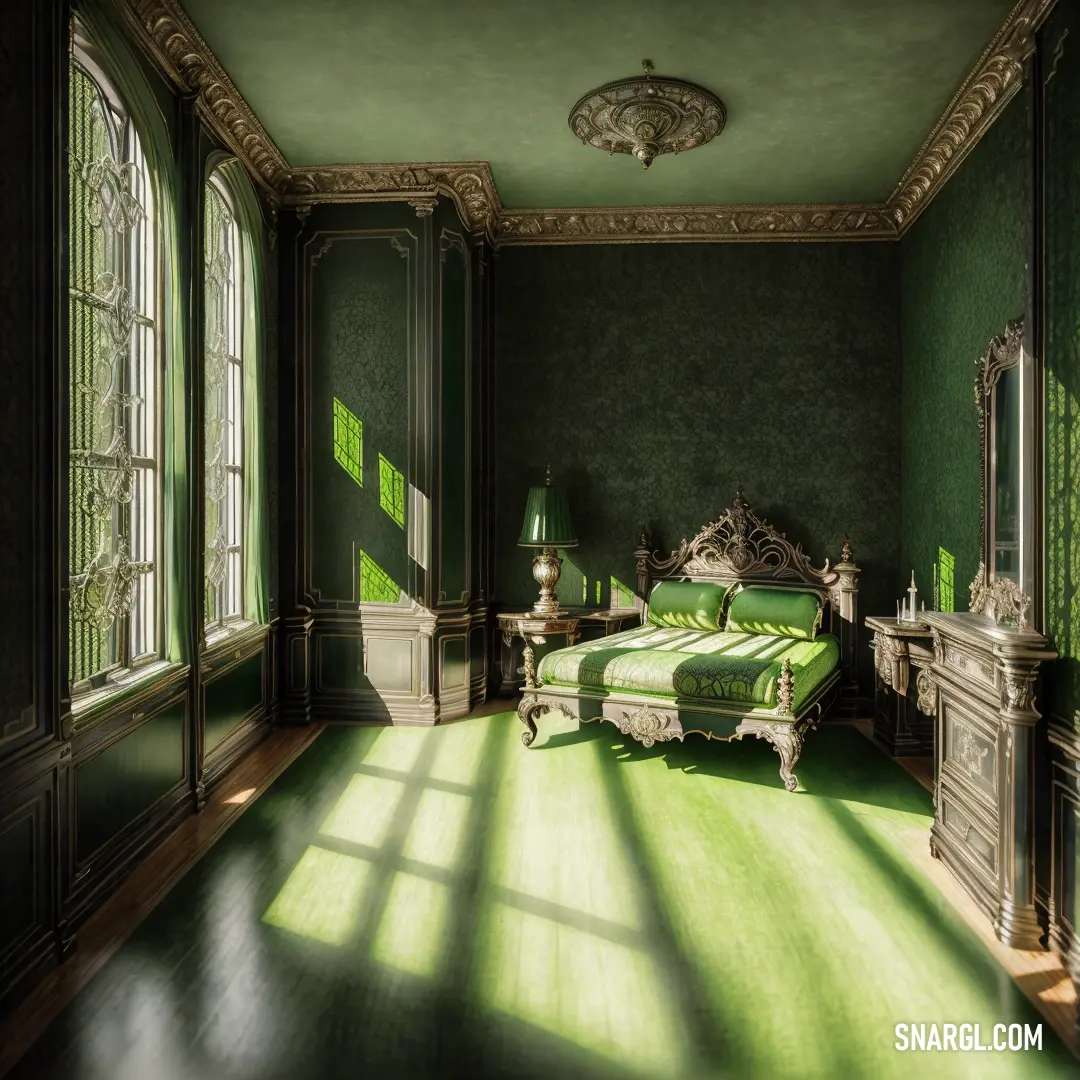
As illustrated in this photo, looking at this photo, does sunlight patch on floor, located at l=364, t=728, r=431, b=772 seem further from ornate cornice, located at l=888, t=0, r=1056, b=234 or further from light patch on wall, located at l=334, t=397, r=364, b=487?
ornate cornice, located at l=888, t=0, r=1056, b=234

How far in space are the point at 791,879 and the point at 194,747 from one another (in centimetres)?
275

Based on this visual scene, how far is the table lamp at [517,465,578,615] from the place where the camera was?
5.93 metres

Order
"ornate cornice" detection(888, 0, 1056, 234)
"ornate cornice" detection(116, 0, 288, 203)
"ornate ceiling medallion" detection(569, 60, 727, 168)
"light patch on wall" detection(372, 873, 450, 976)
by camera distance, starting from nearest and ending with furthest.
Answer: "light patch on wall" detection(372, 873, 450, 976), "ornate cornice" detection(888, 0, 1056, 234), "ornate cornice" detection(116, 0, 288, 203), "ornate ceiling medallion" detection(569, 60, 727, 168)

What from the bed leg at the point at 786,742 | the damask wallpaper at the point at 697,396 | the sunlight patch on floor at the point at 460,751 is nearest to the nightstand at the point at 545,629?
the damask wallpaper at the point at 697,396

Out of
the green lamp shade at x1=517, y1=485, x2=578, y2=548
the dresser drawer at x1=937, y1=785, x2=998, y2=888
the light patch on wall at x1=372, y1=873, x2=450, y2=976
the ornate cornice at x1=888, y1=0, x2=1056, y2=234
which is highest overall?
the ornate cornice at x1=888, y1=0, x2=1056, y2=234

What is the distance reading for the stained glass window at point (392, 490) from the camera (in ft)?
18.6

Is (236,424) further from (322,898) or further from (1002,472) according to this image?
(1002,472)

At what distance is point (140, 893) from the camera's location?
3186 mm

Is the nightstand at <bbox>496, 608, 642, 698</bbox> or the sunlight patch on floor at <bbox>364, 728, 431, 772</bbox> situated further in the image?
the nightstand at <bbox>496, 608, 642, 698</bbox>

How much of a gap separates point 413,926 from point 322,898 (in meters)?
0.41

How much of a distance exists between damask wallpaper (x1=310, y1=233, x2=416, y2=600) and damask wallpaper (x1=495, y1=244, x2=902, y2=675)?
1.01 metres

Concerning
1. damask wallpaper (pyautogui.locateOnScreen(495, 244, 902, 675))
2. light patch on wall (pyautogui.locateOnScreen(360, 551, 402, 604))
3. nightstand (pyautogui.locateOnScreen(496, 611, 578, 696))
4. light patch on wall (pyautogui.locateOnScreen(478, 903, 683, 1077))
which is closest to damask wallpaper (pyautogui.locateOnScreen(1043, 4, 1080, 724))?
light patch on wall (pyautogui.locateOnScreen(478, 903, 683, 1077))

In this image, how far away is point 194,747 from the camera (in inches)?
161

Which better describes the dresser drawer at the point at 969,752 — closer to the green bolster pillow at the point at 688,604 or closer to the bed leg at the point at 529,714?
the bed leg at the point at 529,714
